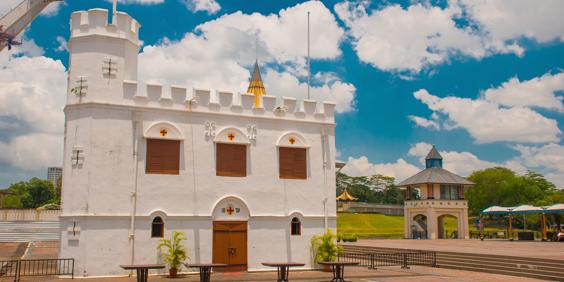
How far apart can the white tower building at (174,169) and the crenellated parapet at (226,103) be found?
0.04 meters

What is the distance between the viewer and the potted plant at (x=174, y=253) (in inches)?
627

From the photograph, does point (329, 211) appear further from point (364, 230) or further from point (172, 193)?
point (364, 230)

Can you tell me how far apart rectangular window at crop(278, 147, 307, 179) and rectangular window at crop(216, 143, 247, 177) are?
169 centimetres

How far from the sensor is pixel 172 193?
1681cm

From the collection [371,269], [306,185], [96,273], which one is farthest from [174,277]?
[371,269]

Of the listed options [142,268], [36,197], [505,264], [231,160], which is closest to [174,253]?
[142,268]

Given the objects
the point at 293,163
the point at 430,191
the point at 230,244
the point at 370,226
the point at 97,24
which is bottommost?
Result: the point at 370,226

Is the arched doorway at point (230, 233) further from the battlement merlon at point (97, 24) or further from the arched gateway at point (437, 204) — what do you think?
the arched gateway at point (437, 204)

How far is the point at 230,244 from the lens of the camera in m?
17.4

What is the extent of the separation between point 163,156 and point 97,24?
578 cm

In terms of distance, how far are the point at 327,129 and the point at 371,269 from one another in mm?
6647

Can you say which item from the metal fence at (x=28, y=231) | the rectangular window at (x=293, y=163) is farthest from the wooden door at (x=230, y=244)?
the metal fence at (x=28, y=231)

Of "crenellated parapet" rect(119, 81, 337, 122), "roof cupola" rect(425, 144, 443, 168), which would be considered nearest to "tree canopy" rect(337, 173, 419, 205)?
"roof cupola" rect(425, 144, 443, 168)

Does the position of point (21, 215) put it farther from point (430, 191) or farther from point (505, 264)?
point (430, 191)
